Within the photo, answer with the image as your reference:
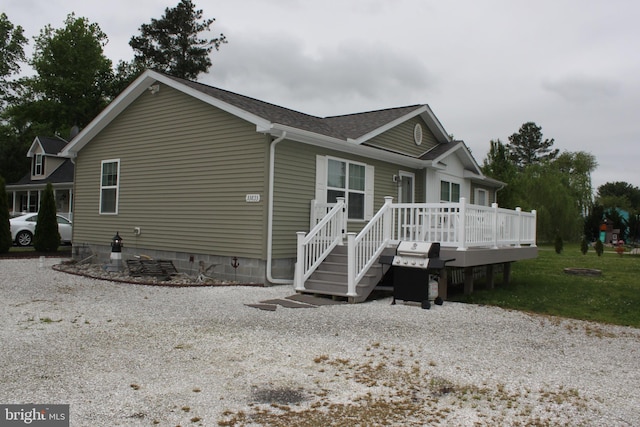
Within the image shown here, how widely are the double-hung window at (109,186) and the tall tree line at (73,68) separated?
24716mm

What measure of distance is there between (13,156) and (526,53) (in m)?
36.2

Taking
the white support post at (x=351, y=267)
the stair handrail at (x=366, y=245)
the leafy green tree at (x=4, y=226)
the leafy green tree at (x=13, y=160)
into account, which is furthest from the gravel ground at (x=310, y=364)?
the leafy green tree at (x=13, y=160)

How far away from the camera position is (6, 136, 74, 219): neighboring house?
86.7 feet

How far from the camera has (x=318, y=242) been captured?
390 inches

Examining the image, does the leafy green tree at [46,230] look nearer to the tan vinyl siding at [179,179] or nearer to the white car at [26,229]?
the white car at [26,229]

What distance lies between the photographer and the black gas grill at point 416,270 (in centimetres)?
866

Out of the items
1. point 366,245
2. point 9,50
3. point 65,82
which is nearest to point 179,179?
point 366,245

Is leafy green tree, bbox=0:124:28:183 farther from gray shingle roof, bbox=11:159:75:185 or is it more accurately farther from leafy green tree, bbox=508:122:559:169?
leafy green tree, bbox=508:122:559:169

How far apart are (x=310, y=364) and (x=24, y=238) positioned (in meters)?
19.0

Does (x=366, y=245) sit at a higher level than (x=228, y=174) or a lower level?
lower

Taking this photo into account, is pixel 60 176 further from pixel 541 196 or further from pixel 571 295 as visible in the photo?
pixel 541 196

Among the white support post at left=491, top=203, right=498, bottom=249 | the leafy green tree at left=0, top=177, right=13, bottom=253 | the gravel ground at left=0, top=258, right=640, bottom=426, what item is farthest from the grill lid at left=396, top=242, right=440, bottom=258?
the leafy green tree at left=0, top=177, right=13, bottom=253

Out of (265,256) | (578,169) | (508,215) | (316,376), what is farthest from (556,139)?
(316,376)

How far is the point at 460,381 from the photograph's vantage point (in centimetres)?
477
